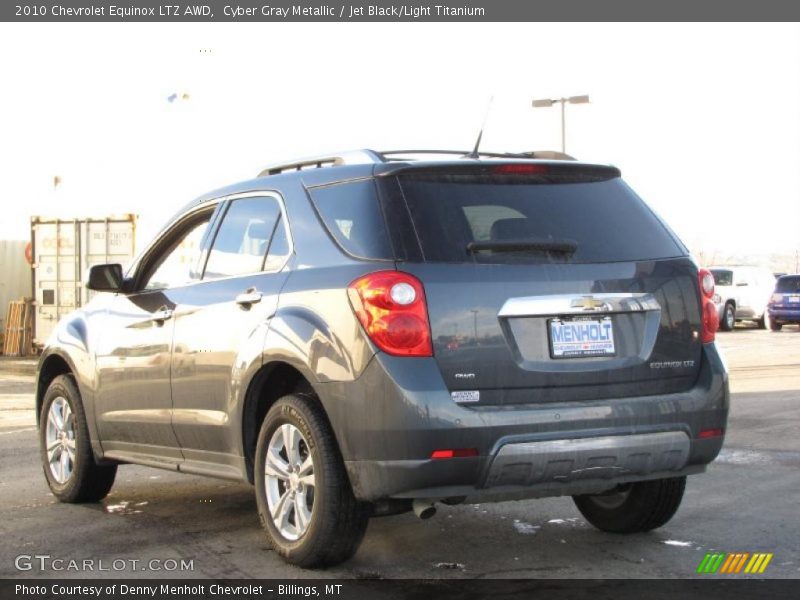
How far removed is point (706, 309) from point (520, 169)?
1.06m

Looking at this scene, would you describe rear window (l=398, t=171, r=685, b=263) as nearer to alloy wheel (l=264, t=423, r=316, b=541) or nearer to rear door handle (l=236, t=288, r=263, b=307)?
rear door handle (l=236, t=288, r=263, b=307)

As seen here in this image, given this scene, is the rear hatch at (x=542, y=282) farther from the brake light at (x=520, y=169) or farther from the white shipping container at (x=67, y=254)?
the white shipping container at (x=67, y=254)

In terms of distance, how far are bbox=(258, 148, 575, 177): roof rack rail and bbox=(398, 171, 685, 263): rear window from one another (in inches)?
11.5

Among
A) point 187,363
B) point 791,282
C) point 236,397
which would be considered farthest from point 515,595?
point 791,282

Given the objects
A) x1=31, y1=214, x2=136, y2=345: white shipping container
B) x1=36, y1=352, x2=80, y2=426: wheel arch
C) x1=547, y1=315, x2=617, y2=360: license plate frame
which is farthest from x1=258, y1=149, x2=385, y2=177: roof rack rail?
x1=31, y1=214, x2=136, y2=345: white shipping container

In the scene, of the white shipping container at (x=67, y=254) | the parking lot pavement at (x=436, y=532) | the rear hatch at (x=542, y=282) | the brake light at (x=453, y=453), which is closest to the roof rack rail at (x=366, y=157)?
the rear hatch at (x=542, y=282)

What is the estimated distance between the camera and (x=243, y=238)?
6.26 metres

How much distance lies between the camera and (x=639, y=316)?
539 centimetres

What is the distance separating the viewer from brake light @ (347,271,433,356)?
4996 millimetres

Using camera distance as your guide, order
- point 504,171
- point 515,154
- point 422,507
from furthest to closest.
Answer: point 515,154, point 504,171, point 422,507

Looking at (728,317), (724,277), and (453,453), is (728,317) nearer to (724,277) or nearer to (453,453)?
(724,277)

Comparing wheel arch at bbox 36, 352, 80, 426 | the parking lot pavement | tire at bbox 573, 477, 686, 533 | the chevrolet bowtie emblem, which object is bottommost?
the parking lot pavement

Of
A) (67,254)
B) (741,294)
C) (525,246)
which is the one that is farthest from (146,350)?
(741,294)

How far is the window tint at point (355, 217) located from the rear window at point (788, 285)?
28510mm
